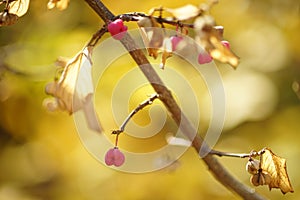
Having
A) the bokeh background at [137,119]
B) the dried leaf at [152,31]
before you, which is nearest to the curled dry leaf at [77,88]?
the dried leaf at [152,31]

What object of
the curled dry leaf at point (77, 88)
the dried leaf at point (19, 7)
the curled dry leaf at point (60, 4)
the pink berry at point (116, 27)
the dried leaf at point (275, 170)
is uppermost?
the dried leaf at point (19, 7)

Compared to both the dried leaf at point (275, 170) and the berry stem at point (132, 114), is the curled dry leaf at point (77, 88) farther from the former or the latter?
the dried leaf at point (275, 170)

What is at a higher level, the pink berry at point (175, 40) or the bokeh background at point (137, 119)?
the pink berry at point (175, 40)

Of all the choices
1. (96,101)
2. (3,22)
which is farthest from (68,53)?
(3,22)

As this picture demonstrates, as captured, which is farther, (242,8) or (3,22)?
(242,8)

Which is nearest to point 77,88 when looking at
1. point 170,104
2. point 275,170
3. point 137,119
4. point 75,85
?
point 75,85

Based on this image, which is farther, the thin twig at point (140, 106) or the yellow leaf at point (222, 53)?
the thin twig at point (140, 106)

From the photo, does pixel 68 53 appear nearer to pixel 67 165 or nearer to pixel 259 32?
pixel 67 165
